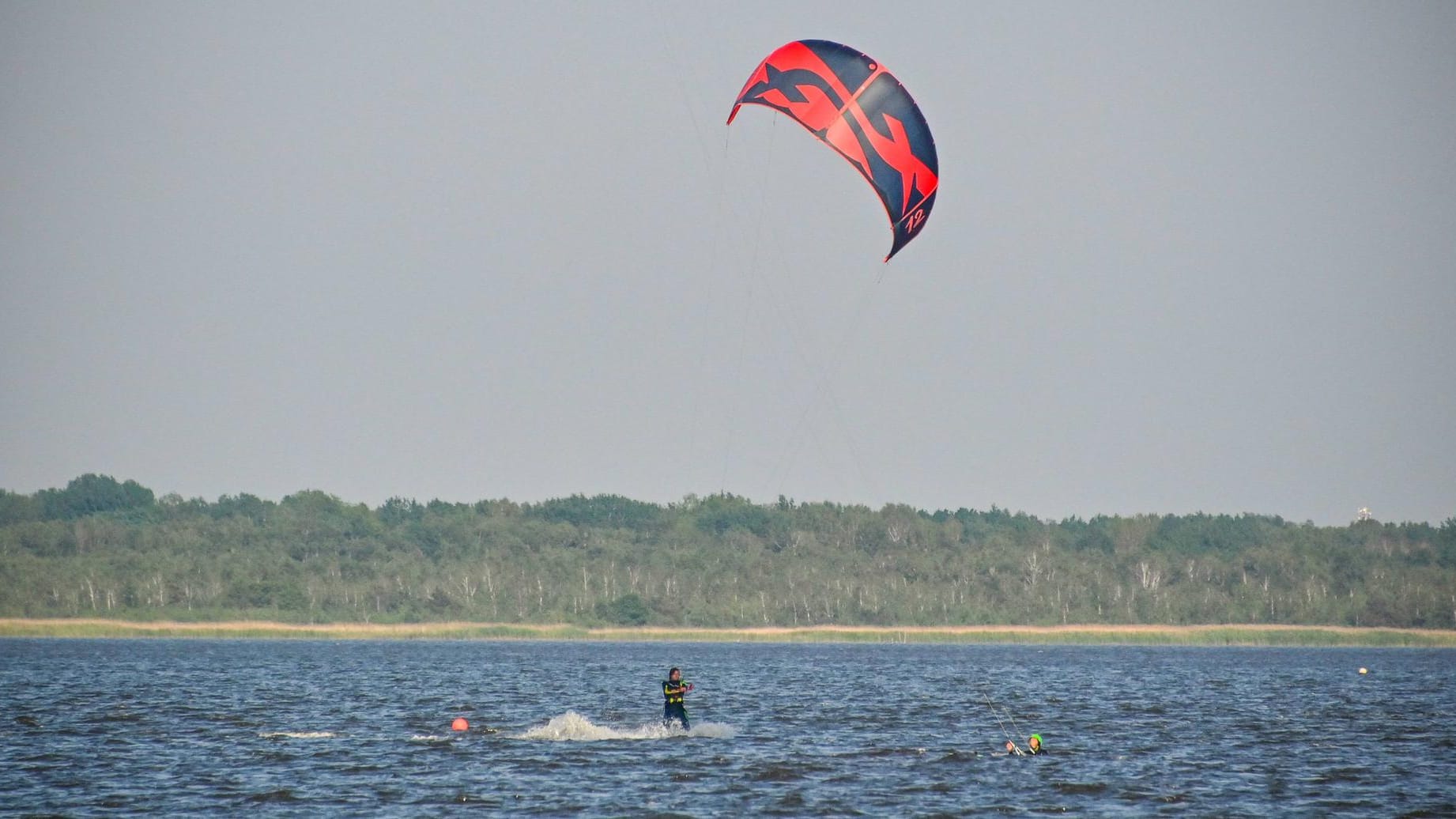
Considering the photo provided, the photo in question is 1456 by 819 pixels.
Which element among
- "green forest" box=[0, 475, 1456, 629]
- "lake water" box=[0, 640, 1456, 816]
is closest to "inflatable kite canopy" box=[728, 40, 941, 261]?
"lake water" box=[0, 640, 1456, 816]

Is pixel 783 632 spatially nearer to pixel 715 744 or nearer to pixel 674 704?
pixel 674 704

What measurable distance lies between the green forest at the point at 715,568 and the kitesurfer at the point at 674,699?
313ft

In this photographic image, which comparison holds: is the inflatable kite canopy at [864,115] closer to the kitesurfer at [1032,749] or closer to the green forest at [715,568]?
the kitesurfer at [1032,749]

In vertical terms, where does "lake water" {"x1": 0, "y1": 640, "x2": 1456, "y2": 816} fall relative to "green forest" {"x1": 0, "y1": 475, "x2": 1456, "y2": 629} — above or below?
below

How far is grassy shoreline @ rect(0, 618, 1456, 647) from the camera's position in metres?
122

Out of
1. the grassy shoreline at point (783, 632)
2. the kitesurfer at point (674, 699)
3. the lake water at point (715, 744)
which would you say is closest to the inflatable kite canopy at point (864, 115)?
the kitesurfer at point (674, 699)

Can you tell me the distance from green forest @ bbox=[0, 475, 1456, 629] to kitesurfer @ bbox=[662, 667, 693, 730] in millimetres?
95528

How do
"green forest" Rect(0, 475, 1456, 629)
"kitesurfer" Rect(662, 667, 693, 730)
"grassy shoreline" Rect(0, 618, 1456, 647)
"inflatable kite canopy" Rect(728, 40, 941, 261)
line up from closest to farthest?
"inflatable kite canopy" Rect(728, 40, 941, 261) < "kitesurfer" Rect(662, 667, 693, 730) < "grassy shoreline" Rect(0, 618, 1456, 647) < "green forest" Rect(0, 475, 1456, 629)

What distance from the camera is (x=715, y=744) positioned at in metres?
41.3

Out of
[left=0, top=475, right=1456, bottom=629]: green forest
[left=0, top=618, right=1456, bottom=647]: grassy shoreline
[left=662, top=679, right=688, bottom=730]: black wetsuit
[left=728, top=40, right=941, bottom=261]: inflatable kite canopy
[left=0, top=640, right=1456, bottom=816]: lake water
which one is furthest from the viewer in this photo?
[left=0, top=475, right=1456, bottom=629]: green forest

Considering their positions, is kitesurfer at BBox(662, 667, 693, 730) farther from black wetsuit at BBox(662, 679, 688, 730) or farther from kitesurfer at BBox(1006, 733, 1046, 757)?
kitesurfer at BBox(1006, 733, 1046, 757)

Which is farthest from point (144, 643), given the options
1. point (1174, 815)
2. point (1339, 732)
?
point (1174, 815)

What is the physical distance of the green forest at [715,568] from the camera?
449 feet

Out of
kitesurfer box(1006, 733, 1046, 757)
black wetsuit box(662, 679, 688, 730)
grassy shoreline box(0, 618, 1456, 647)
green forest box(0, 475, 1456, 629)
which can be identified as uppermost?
green forest box(0, 475, 1456, 629)
